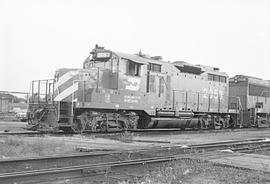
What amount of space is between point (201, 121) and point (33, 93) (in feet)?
31.6

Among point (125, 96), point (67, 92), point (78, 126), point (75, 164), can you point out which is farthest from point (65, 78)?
point (75, 164)

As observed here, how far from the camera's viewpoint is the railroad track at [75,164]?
5551 mm

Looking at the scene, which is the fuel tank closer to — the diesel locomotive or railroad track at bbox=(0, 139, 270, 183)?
the diesel locomotive

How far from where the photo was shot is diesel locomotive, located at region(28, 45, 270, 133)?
14.0m

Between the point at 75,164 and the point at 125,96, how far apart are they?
27.4ft

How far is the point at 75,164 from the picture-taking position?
708 centimetres

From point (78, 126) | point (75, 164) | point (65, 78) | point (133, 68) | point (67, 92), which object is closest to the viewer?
point (75, 164)

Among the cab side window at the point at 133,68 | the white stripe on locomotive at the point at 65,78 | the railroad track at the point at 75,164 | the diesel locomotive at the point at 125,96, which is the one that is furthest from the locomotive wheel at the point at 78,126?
the railroad track at the point at 75,164

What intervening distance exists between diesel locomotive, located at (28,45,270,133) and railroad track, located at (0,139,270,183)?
229 inches

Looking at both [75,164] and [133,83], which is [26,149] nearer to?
[75,164]

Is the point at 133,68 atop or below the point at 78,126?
atop

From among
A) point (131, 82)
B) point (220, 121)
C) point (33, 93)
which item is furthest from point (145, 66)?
point (220, 121)

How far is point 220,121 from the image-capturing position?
2109 centimetres

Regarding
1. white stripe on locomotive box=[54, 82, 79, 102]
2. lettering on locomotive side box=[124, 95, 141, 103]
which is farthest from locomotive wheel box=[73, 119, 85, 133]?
lettering on locomotive side box=[124, 95, 141, 103]
